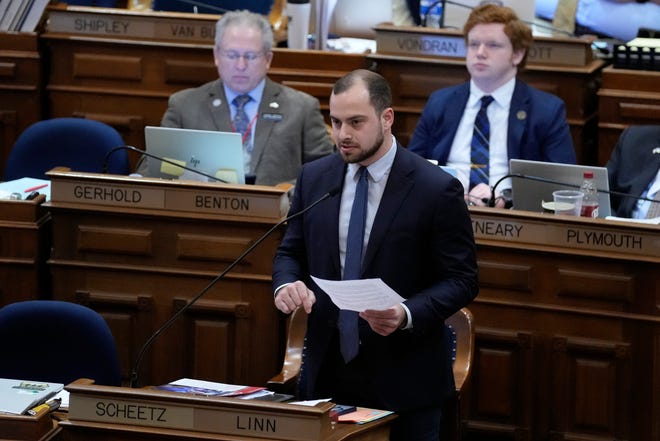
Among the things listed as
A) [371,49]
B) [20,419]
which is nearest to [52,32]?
[371,49]

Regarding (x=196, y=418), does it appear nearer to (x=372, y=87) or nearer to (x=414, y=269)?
(x=414, y=269)

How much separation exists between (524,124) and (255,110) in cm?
114

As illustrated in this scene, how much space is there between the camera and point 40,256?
5.00 meters

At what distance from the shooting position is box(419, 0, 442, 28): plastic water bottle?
7027 mm

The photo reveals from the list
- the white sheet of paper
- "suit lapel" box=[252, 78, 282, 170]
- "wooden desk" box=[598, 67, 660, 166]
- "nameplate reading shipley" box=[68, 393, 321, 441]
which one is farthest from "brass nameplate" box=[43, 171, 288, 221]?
"wooden desk" box=[598, 67, 660, 166]

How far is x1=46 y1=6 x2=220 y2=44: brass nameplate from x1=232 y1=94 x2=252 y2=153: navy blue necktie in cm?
102

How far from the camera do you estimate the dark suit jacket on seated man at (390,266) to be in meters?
3.37

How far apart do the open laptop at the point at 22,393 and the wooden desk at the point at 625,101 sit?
337 cm

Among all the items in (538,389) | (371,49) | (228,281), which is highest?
(371,49)

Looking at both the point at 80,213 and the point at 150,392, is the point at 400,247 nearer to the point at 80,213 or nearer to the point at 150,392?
the point at 150,392

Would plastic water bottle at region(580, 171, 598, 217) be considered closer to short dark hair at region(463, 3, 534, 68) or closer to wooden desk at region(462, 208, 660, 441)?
wooden desk at region(462, 208, 660, 441)

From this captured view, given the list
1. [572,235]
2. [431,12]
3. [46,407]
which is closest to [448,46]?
[431,12]

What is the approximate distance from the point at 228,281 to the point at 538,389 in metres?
1.17

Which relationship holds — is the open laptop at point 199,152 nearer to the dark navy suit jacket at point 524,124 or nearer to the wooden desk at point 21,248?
the wooden desk at point 21,248
